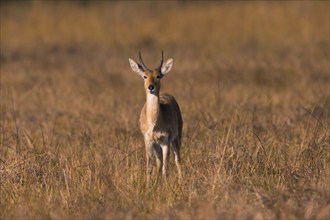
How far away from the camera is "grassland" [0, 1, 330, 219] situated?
554cm

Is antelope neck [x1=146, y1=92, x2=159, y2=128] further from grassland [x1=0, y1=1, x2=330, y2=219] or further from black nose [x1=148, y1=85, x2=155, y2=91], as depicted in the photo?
grassland [x1=0, y1=1, x2=330, y2=219]

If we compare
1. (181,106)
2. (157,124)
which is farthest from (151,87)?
(181,106)

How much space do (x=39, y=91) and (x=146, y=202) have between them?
6795 millimetres

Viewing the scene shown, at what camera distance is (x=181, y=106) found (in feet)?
34.2

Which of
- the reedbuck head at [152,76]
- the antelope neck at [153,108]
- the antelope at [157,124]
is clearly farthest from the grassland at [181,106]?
the reedbuck head at [152,76]

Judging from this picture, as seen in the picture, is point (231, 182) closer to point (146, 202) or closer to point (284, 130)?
point (146, 202)

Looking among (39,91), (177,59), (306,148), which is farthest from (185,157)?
(177,59)

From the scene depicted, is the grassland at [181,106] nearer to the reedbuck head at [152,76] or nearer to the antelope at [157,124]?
the antelope at [157,124]

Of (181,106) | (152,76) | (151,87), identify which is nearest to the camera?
(151,87)

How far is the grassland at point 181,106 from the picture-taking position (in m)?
5.54

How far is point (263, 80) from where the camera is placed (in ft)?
44.7

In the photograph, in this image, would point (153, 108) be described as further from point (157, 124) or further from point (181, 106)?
point (181, 106)

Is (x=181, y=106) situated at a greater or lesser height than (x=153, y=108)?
lesser

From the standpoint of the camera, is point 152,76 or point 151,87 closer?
point 151,87
